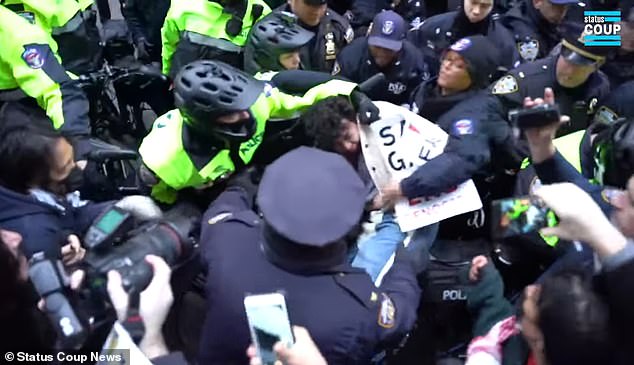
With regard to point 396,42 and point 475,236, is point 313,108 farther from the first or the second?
point 396,42

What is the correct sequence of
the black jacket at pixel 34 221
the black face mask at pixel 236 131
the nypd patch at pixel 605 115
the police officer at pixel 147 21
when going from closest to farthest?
1. the black jacket at pixel 34 221
2. the black face mask at pixel 236 131
3. the nypd patch at pixel 605 115
4. the police officer at pixel 147 21

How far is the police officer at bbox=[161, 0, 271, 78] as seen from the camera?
12.7 feet

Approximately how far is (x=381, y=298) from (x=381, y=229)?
0.78 m

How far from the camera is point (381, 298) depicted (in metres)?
1.96

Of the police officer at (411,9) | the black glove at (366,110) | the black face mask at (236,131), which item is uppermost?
the black face mask at (236,131)

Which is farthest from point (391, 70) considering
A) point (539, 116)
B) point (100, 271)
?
point (100, 271)

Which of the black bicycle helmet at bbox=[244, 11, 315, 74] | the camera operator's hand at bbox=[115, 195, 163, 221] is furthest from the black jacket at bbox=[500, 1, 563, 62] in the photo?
the camera operator's hand at bbox=[115, 195, 163, 221]

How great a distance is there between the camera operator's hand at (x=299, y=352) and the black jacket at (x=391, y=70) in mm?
2399

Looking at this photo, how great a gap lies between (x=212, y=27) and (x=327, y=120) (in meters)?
1.49

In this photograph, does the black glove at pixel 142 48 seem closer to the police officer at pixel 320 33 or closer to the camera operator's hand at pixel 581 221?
the police officer at pixel 320 33

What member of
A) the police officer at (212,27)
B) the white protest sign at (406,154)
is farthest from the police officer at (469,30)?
the white protest sign at (406,154)

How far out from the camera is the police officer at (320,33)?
408 centimetres

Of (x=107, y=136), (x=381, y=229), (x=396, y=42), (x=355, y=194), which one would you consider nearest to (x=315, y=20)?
(x=396, y=42)

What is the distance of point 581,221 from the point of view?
1923 mm
